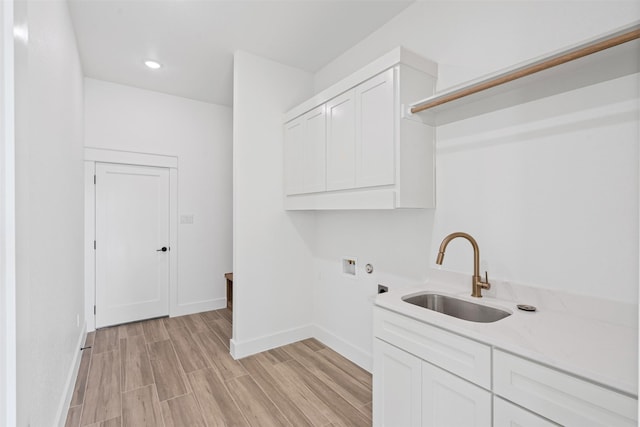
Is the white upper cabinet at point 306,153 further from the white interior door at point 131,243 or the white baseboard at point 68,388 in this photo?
the white baseboard at point 68,388

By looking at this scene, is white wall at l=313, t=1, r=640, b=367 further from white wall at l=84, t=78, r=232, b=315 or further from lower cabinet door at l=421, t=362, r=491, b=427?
white wall at l=84, t=78, r=232, b=315

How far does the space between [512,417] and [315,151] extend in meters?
2.17

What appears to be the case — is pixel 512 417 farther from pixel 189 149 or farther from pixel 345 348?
pixel 189 149

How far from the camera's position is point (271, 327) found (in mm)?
3113

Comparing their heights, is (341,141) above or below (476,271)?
above

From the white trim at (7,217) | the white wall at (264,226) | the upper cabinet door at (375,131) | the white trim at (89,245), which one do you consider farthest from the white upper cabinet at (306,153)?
the white trim at (89,245)

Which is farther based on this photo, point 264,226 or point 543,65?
point 264,226

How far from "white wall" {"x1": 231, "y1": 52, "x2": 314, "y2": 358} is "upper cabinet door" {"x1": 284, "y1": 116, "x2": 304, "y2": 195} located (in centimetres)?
9

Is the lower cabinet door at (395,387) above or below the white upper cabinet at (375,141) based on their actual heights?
below

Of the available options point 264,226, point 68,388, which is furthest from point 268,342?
point 68,388

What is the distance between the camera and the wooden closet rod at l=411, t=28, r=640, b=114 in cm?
A: 115

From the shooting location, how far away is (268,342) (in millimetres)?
3064

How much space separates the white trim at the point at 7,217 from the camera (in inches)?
22.0

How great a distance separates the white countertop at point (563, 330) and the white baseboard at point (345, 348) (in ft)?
3.83
